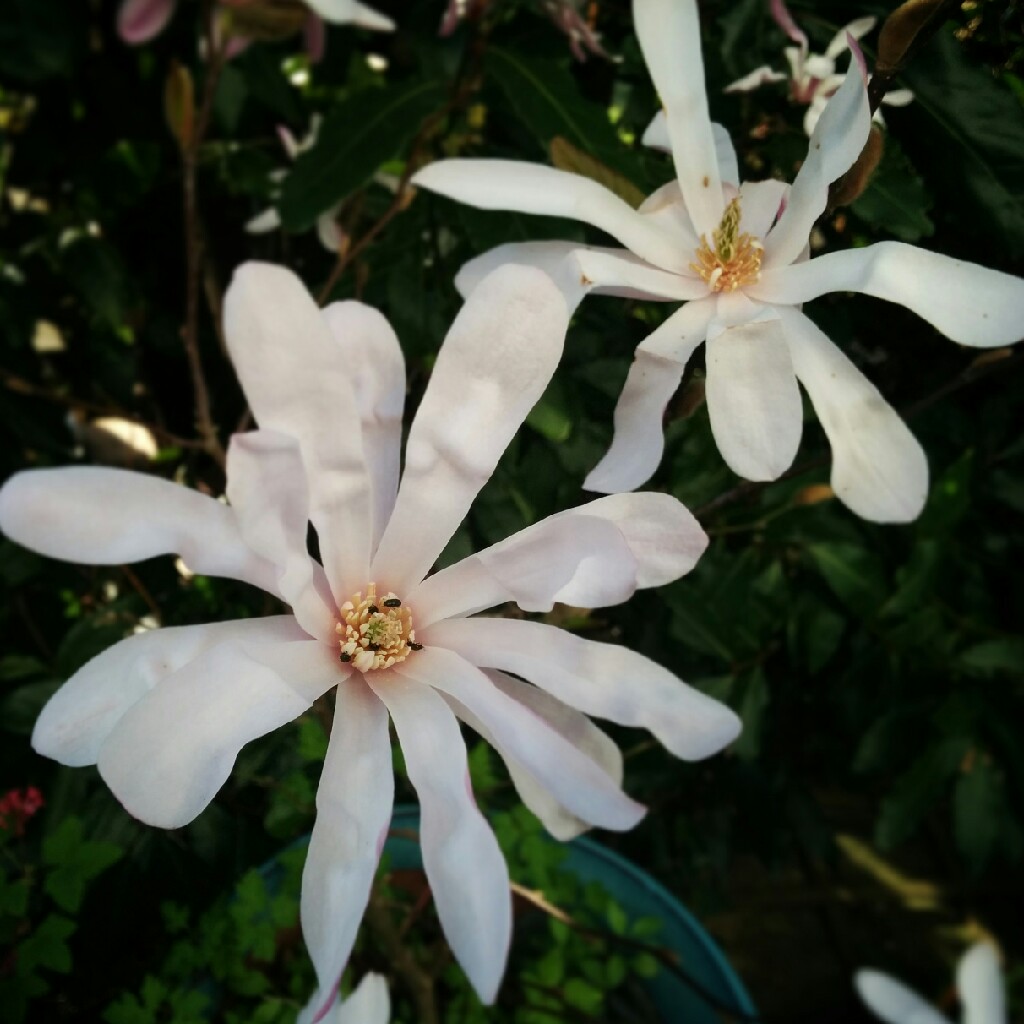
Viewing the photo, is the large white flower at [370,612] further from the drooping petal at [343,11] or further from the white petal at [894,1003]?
the white petal at [894,1003]

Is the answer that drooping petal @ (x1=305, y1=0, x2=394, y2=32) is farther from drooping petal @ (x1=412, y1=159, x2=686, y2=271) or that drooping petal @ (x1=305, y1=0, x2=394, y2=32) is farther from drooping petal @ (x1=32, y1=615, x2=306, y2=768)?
drooping petal @ (x1=32, y1=615, x2=306, y2=768)

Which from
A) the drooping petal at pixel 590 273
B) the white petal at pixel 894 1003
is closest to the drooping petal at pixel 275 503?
the drooping petal at pixel 590 273

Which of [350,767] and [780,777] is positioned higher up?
[350,767]

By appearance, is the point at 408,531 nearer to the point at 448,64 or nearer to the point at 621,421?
the point at 621,421

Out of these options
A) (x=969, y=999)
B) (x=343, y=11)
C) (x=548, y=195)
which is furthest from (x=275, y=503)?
(x=969, y=999)

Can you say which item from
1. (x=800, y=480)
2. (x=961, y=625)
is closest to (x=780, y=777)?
(x=961, y=625)

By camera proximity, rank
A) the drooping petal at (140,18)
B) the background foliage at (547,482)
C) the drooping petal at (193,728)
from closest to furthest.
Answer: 1. the drooping petal at (193,728)
2. the background foliage at (547,482)
3. the drooping petal at (140,18)

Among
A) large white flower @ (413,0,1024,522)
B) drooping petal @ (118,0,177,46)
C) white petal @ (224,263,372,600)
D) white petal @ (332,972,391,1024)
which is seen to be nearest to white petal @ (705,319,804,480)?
large white flower @ (413,0,1024,522)
